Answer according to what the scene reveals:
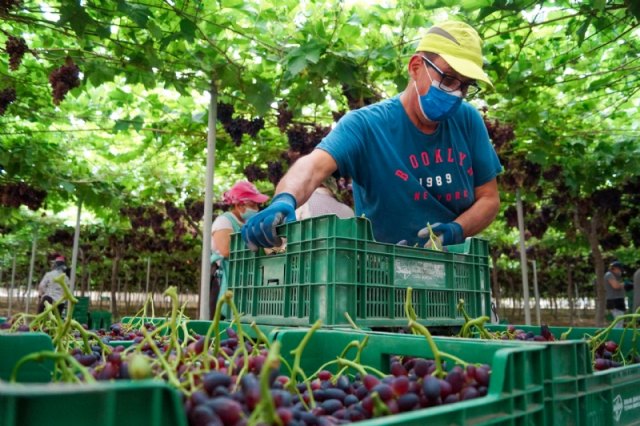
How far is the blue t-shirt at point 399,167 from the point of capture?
2.39 metres

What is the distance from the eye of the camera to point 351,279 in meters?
1.66

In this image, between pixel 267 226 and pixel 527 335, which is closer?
pixel 527 335

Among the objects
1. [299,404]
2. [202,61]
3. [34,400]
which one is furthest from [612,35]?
[34,400]

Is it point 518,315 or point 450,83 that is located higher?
point 450,83

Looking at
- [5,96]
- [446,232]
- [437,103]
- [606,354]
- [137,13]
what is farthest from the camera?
[5,96]

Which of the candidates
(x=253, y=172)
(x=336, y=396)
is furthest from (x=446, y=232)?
(x=253, y=172)

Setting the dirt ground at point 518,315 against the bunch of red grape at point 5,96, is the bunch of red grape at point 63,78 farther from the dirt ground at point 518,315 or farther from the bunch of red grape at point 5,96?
the dirt ground at point 518,315

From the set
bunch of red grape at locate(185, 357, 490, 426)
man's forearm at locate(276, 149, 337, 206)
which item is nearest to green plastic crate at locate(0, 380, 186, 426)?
bunch of red grape at locate(185, 357, 490, 426)

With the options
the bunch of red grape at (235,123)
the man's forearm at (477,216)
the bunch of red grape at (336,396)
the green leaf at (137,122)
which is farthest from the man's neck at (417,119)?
the green leaf at (137,122)

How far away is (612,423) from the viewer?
119 cm

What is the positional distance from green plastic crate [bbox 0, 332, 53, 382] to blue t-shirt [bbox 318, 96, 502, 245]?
151 centimetres

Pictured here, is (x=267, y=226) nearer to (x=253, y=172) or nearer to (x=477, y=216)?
(x=477, y=216)

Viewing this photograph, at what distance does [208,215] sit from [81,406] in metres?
4.50

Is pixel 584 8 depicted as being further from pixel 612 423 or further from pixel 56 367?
pixel 56 367
